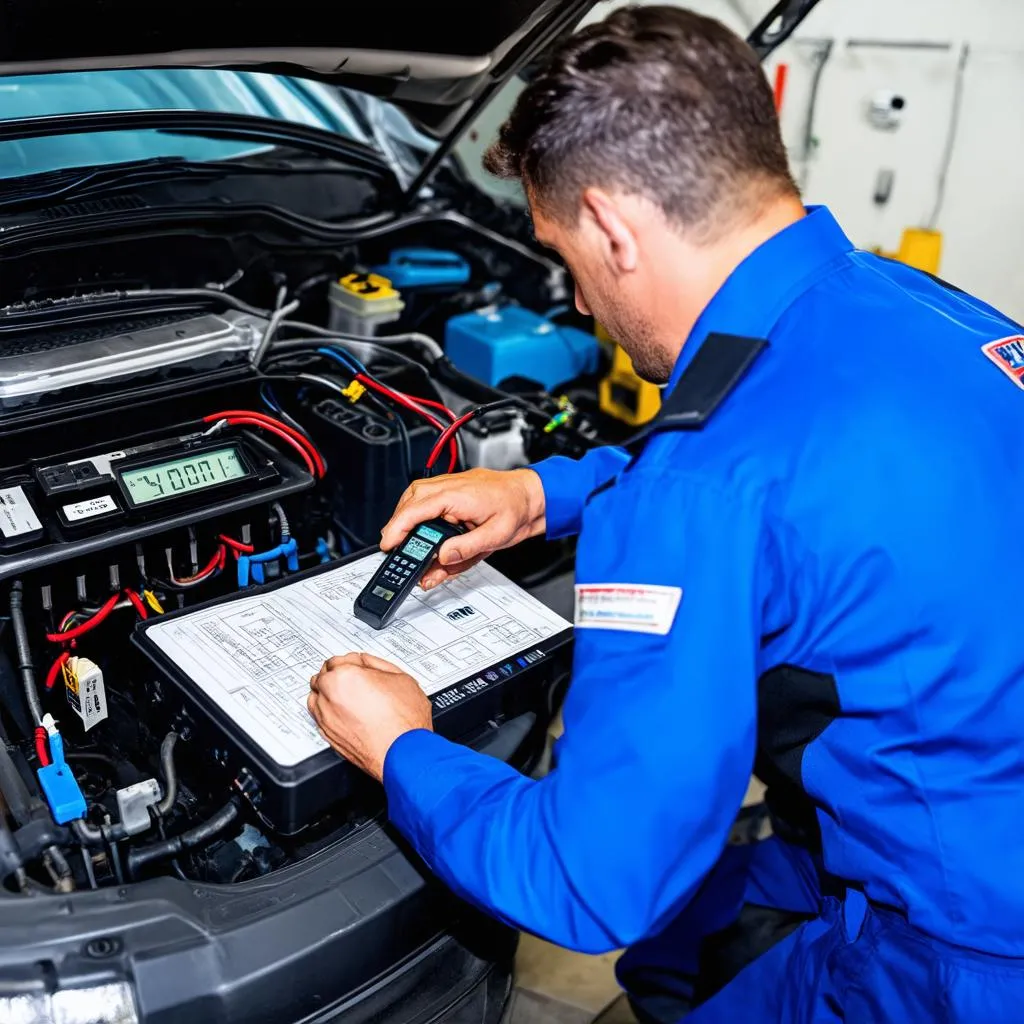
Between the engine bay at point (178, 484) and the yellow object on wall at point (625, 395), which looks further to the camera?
the yellow object on wall at point (625, 395)

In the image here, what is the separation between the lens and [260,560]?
1.42 metres

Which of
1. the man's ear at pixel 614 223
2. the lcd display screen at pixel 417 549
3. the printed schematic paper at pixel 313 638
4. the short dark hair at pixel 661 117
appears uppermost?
the short dark hair at pixel 661 117

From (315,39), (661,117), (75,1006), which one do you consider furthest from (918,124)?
(75,1006)

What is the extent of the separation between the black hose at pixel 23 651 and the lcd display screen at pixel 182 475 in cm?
18

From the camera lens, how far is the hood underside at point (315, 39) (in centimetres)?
131

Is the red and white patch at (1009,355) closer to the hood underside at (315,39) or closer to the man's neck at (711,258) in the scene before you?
the man's neck at (711,258)

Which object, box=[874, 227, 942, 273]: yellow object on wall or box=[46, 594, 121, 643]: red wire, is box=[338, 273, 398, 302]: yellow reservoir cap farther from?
box=[874, 227, 942, 273]: yellow object on wall

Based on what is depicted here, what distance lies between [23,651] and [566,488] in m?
0.74

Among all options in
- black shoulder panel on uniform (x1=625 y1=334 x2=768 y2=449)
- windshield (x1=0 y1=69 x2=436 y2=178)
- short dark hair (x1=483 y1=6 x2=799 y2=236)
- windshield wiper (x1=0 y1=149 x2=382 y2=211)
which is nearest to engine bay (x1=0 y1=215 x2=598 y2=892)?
windshield wiper (x1=0 y1=149 x2=382 y2=211)

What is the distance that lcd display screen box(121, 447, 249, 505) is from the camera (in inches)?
50.9

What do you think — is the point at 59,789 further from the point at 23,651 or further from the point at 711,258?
the point at 711,258

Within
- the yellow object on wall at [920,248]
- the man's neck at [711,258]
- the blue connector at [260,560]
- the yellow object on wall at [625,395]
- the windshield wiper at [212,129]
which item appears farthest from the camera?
the yellow object on wall at [920,248]

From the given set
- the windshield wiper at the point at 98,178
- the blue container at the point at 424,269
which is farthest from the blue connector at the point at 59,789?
the blue container at the point at 424,269

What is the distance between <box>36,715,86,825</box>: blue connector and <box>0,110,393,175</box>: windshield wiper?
975 millimetres
